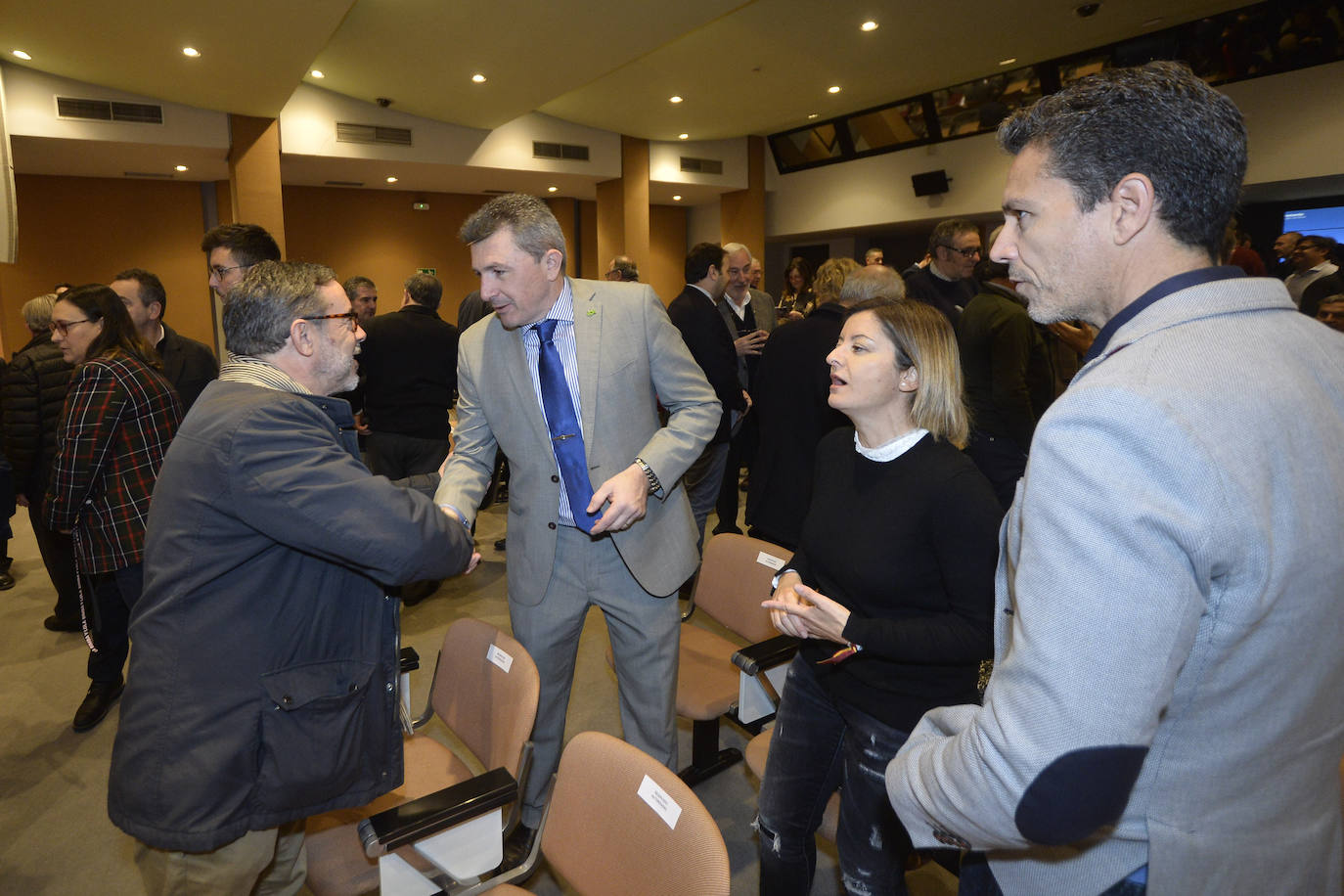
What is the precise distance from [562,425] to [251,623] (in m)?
0.88

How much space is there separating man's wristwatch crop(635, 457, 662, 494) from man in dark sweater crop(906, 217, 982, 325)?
2.59 m

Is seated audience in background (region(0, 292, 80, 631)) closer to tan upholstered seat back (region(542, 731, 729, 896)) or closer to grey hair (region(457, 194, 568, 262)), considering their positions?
grey hair (region(457, 194, 568, 262))

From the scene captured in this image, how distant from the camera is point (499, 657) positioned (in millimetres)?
1844

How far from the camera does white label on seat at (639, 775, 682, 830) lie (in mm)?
1239

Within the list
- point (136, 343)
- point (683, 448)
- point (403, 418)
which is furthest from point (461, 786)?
point (403, 418)

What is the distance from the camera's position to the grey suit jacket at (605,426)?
1.97 m

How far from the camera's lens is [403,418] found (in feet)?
13.3

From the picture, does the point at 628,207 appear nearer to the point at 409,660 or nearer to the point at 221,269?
the point at 221,269

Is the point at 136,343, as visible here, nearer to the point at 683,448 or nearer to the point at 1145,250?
the point at 683,448

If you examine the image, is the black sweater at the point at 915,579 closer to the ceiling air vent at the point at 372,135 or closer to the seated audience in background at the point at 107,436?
the seated audience in background at the point at 107,436

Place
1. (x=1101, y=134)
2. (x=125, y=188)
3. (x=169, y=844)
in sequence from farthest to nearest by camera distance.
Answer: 1. (x=125, y=188)
2. (x=169, y=844)
3. (x=1101, y=134)

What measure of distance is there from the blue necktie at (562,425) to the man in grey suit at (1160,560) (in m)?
1.24

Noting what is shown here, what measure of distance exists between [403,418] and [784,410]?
2204 mm

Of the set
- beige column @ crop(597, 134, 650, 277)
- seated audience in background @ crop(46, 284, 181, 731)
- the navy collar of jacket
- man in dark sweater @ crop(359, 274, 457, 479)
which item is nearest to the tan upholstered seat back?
the navy collar of jacket
